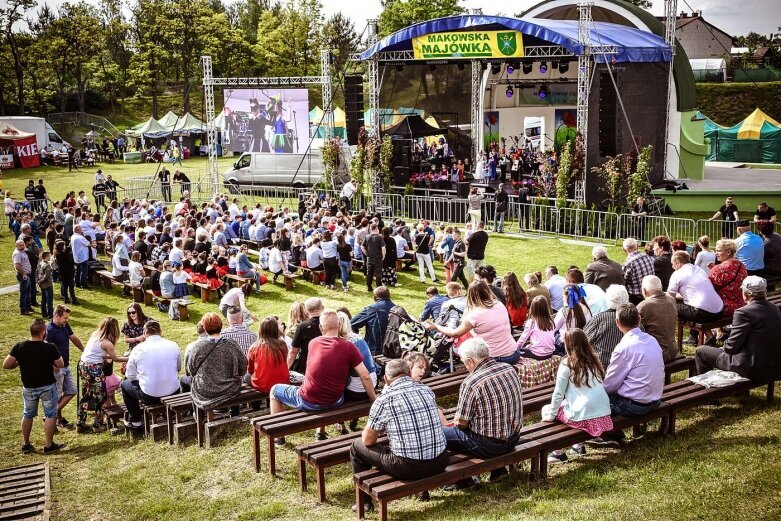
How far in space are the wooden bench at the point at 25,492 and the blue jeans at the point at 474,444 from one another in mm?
3511

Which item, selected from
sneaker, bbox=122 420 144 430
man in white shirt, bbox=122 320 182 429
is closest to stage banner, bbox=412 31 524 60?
man in white shirt, bbox=122 320 182 429

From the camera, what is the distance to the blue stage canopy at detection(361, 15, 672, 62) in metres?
20.9

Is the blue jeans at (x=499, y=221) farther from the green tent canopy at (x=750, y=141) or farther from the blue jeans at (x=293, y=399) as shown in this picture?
the green tent canopy at (x=750, y=141)

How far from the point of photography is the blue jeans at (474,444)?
5.91 metres

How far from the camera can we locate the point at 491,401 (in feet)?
19.0

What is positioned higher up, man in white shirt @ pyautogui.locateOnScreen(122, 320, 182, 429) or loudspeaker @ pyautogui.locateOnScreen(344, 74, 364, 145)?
loudspeaker @ pyautogui.locateOnScreen(344, 74, 364, 145)

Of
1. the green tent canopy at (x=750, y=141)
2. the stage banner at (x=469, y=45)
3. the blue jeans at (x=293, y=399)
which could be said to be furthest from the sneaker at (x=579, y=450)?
the green tent canopy at (x=750, y=141)

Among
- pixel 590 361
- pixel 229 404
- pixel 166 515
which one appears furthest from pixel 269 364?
pixel 590 361

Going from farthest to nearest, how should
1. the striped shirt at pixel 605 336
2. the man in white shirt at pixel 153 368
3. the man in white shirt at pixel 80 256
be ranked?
the man in white shirt at pixel 80 256
the man in white shirt at pixel 153 368
the striped shirt at pixel 605 336

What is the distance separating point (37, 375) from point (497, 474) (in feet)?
17.6

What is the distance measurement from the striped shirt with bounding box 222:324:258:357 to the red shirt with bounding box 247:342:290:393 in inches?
24.7

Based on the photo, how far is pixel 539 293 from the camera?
380 inches

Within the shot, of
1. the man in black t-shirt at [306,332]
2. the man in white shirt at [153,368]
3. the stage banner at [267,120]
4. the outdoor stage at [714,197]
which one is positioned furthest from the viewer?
the stage banner at [267,120]

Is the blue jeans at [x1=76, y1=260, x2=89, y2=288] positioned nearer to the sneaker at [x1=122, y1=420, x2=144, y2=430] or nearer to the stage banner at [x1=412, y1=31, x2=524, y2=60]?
the sneaker at [x1=122, y1=420, x2=144, y2=430]
